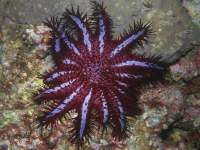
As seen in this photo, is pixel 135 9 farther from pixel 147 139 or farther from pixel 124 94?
pixel 147 139

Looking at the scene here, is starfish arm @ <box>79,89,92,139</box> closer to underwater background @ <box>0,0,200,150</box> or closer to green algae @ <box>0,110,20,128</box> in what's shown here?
underwater background @ <box>0,0,200,150</box>

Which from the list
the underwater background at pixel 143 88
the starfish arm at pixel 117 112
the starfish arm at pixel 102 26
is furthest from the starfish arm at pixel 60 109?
the starfish arm at pixel 102 26

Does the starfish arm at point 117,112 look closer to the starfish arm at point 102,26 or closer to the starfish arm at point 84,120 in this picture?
the starfish arm at point 84,120

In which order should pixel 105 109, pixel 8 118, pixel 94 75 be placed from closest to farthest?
pixel 105 109 → pixel 94 75 → pixel 8 118

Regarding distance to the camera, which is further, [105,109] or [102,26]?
[102,26]

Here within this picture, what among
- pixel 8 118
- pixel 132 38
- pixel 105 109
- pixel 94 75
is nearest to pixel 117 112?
pixel 105 109

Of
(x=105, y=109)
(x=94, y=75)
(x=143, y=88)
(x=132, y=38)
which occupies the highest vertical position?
(x=132, y=38)

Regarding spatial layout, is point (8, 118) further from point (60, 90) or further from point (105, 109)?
point (105, 109)
